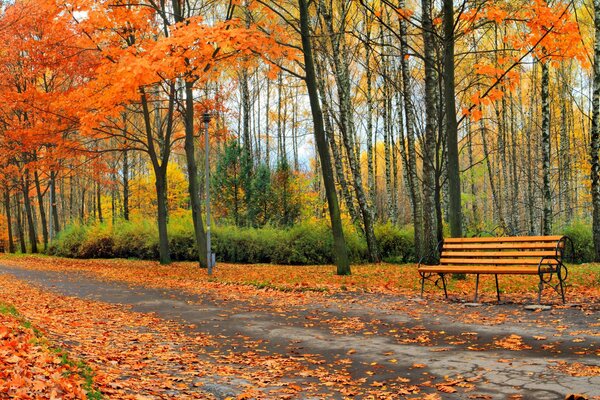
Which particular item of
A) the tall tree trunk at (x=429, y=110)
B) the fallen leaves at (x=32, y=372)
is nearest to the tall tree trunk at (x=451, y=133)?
the tall tree trunk at (x=429, y=110)

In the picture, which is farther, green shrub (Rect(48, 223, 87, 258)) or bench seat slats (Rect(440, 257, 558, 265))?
green shrub (Rect(48, 223, 87, 258))

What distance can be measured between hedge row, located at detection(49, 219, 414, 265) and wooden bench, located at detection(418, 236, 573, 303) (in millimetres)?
9334

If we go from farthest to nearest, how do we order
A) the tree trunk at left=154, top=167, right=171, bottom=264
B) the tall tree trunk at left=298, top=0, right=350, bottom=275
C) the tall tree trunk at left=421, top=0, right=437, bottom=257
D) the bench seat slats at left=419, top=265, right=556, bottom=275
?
the tree trunk at left=154, top=167, right=171, bottom=264, the tall tree trunk at left=298, top=0, right=350, bottom=275, the tall tree trunk at left=421, top=0, right=437, bottom=257, the bench seat slats at left=419, top=265, right=556, bottom=275

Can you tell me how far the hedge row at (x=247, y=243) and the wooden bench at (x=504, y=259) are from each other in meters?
9.33

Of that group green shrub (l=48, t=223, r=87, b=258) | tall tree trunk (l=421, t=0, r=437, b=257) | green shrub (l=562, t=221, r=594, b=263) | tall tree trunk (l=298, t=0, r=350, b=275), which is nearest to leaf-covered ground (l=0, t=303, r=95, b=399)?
tall tree trunk (l=298, t=0, r=350, b=275)

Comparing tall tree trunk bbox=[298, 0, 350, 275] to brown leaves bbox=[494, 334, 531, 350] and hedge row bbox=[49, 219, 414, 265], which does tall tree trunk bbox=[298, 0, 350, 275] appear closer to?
hedge row bbox=[49, 219, 414, 265]

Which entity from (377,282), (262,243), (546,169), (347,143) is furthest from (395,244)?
(377,282)

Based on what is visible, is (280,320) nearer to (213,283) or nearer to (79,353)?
(79,353)

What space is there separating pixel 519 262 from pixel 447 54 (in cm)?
455

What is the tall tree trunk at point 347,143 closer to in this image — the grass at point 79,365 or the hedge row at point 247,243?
the hedge row at point 247,243

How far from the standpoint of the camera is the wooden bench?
7.93 meters

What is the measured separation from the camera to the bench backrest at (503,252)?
808 centimetres

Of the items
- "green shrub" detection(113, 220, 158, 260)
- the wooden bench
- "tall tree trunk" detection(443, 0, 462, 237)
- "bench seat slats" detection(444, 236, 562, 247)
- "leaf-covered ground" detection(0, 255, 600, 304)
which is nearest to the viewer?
the wooden bench

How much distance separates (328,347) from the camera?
6281mm
